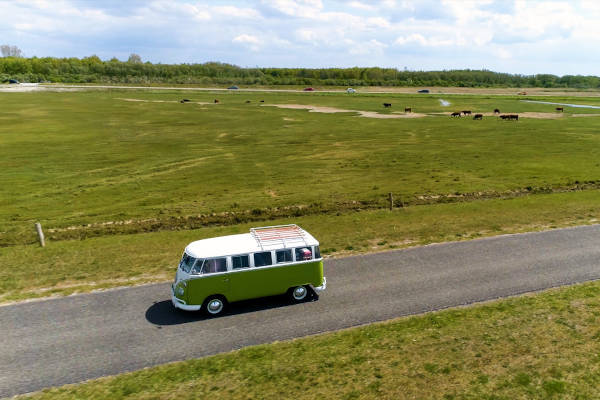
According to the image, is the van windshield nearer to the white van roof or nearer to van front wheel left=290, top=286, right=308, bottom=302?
the white van roof

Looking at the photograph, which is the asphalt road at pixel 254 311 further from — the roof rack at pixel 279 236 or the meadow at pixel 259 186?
the roof rack at pixel 279 236

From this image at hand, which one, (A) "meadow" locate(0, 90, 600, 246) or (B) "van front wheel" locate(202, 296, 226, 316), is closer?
(B) "van front wheel" locate(202, 296, 226, 316)

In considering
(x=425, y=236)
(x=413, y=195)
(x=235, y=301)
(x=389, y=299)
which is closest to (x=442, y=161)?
(x=413, y=195)

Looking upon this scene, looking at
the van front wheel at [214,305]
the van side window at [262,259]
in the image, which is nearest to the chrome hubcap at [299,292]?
the van side window at [262,259]

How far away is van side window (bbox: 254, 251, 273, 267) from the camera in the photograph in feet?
52.5

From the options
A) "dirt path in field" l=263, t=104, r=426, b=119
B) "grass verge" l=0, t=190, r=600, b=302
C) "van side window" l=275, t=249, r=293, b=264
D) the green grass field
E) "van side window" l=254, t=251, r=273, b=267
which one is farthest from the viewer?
"dirt path in field" l=263, t=104, r=426, b=119

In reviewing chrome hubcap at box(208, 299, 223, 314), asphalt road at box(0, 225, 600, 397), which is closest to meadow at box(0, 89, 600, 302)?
asphalt road at box(0, 225, 600, 397)

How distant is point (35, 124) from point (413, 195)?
62456mm

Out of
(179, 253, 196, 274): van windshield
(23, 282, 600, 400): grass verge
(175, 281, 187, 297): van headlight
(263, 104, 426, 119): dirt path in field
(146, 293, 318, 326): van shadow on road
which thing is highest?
(263, 104, 426, 119): dirt path in field

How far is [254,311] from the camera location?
16.2 meters

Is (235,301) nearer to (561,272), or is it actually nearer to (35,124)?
(561,272)

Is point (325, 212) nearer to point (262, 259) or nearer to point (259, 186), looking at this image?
point (259, 186)

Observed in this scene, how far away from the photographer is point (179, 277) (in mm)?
15906

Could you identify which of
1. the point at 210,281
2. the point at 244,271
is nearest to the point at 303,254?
the point at 244,271
